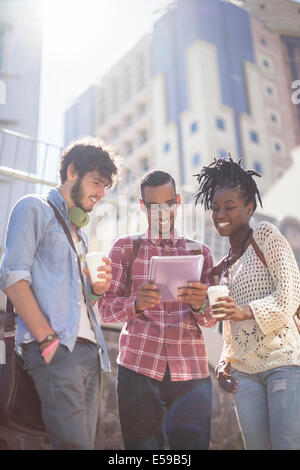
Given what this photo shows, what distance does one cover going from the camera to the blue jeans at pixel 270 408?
2.18 metres

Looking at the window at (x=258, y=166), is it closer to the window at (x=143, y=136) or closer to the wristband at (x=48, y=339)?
the window at (x=143, y=136)

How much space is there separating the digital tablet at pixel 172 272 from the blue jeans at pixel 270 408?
55 centimetres

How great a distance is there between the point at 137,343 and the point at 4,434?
1.87m

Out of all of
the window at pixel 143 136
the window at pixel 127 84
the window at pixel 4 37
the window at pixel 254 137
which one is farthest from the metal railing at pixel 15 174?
the window at pixel 127 84

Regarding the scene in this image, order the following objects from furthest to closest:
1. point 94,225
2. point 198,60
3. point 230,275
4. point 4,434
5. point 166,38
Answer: point 166,38 → point 198,60 → point 94,225 → point 4,434 → point 230,275

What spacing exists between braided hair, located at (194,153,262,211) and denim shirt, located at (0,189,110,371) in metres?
1.03

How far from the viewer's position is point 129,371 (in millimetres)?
2453

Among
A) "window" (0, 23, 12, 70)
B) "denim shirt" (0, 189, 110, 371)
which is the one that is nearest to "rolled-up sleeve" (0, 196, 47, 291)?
"denim shirt" (0, 189, 110, 371)

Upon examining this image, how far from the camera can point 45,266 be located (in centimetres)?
223

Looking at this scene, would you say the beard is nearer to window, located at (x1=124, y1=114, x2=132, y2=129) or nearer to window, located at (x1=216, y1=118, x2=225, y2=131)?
window, located at (x1=216, y1=118, x2=225, y2=131)

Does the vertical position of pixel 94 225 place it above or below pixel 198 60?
below

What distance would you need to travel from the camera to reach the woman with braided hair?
2.26m

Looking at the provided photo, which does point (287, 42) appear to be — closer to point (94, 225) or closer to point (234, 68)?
point (234, 68)

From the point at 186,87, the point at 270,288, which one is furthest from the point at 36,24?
the point at 186,87
